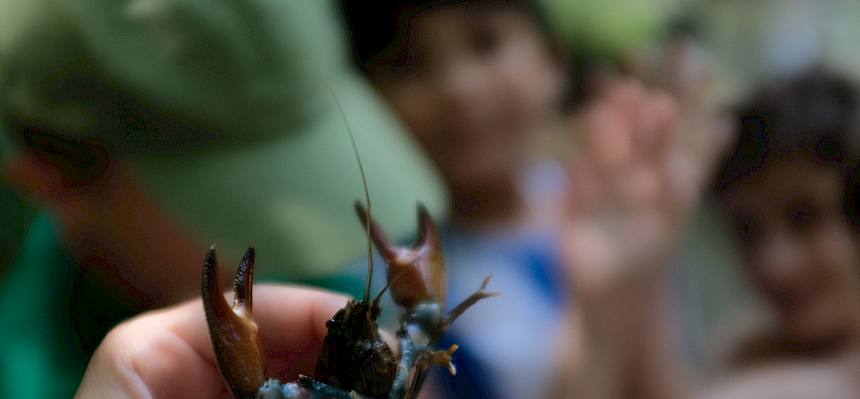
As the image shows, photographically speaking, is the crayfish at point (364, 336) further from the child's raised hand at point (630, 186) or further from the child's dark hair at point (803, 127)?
the child's dark hair at point (803, 127)

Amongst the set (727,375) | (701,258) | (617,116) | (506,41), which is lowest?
(727,375)

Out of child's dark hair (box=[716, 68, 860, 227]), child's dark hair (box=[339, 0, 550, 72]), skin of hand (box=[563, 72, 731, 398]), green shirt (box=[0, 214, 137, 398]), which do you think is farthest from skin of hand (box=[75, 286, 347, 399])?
child's dark hair (box=[716, 68, 860, 227])

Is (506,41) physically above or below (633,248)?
above

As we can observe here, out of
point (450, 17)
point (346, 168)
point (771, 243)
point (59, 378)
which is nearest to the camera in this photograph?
point (59, 378)

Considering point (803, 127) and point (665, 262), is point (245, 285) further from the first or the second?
point (803, 127)

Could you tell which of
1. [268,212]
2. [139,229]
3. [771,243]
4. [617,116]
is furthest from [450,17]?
[771,243]

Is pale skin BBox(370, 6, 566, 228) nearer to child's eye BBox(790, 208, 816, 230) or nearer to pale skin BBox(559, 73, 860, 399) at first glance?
pale skin BBox(559, 73, 860, 399)

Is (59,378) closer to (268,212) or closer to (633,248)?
(268,212)
